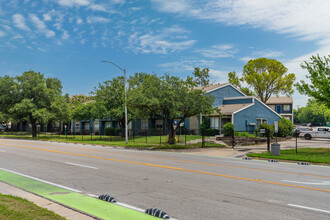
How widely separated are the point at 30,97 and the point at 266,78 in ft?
147

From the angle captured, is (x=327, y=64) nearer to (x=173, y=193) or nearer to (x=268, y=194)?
(x=268, y=194)

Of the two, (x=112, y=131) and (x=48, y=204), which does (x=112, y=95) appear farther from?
(x=48, y=204)

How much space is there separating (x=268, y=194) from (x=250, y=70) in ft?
196

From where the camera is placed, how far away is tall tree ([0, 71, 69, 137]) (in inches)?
1834

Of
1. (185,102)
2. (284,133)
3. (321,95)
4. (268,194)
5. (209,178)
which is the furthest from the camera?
(284,133)

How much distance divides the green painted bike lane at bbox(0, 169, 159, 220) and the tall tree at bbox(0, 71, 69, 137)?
3788 centimetres

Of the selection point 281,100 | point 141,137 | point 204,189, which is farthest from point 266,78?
point 204,189

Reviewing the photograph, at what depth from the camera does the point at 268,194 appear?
27.9 ft

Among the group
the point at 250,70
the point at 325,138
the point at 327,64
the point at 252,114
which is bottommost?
the point at 325,138

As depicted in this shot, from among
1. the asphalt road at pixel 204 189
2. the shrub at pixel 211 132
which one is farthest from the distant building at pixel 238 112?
the asphalt road at pixel 204 189

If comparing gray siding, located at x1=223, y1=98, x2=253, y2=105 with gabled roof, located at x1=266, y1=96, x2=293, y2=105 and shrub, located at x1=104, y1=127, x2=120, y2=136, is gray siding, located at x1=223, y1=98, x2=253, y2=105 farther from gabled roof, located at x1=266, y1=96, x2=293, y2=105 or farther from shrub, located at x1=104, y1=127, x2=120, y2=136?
gabled roof, located at x1=266, y1=96, x2=293, y2=105

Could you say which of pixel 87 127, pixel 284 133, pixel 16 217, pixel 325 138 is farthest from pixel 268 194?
pixel 87 127

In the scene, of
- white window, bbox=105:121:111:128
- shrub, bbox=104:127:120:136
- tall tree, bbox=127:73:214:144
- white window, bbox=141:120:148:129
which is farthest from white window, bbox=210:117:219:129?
white window, bbox=105:121:111:128

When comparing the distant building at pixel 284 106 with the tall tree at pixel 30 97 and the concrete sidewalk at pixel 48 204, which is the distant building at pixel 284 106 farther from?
the concrete sidewalk at pixel 48 204
